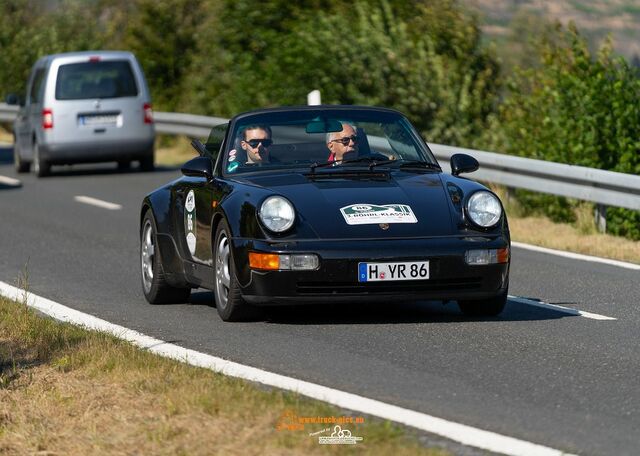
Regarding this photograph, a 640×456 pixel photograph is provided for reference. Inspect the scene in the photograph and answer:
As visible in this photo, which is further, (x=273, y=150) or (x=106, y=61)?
(x=106, y=61)

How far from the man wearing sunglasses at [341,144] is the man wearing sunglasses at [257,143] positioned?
1.28ft

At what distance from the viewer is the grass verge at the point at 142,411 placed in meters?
6.34

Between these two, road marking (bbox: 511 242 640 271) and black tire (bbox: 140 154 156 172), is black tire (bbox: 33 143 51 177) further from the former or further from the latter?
road marking (bbox: 511 242 640 271)

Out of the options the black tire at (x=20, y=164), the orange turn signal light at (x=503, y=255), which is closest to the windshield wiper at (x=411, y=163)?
the orange turn signal light at (x=503, y=255)

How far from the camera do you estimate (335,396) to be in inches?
291

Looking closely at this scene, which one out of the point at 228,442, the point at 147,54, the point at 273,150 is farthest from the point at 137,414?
the point at 147,54

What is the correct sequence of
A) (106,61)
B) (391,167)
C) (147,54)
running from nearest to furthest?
(391,167), (106,61), (147,54)

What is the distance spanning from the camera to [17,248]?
15703 mm

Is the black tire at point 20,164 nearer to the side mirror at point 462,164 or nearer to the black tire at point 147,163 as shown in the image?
the black tire at point 147,163

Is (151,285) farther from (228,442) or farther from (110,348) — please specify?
(228,442)

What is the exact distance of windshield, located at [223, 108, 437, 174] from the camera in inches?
424

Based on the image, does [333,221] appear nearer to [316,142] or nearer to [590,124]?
[316,142]

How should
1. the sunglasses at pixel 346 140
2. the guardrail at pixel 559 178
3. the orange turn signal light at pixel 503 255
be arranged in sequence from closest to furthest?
the orange turn signal light at pixel 503 255
the sunglasses at pixel 346 140
the guardrail at pixel 559 178

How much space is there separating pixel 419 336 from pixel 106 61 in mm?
17071
